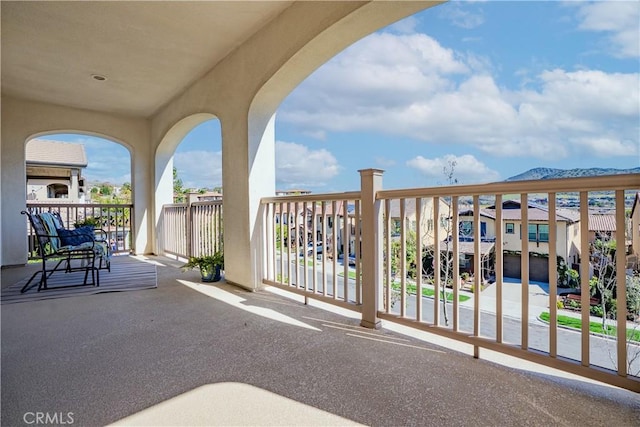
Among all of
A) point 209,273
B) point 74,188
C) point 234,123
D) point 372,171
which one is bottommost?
point 209,273

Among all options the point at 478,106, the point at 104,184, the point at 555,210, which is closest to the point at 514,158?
the point at 478,106

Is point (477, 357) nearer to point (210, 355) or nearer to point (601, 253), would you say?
point (601, 253)

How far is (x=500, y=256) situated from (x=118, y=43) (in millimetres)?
4015

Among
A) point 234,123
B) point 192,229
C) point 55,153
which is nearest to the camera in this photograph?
point 234,123

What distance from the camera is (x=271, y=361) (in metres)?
1.78

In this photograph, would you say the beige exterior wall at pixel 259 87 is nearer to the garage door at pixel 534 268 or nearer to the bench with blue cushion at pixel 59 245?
the bench with blue cushion at pixel 59 245

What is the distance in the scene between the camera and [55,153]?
12.8m

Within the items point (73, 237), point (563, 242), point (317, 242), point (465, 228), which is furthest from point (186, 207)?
point (563, 242)

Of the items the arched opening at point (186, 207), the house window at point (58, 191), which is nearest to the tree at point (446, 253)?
the arched opening at point (186, 207)

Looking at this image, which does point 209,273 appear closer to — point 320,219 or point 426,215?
point 320,219

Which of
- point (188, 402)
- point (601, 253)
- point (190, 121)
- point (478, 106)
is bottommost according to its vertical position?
point (188, 402)

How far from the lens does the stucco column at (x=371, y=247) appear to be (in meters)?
2.22

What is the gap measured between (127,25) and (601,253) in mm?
3989

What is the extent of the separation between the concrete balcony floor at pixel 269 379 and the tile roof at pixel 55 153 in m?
12.4
